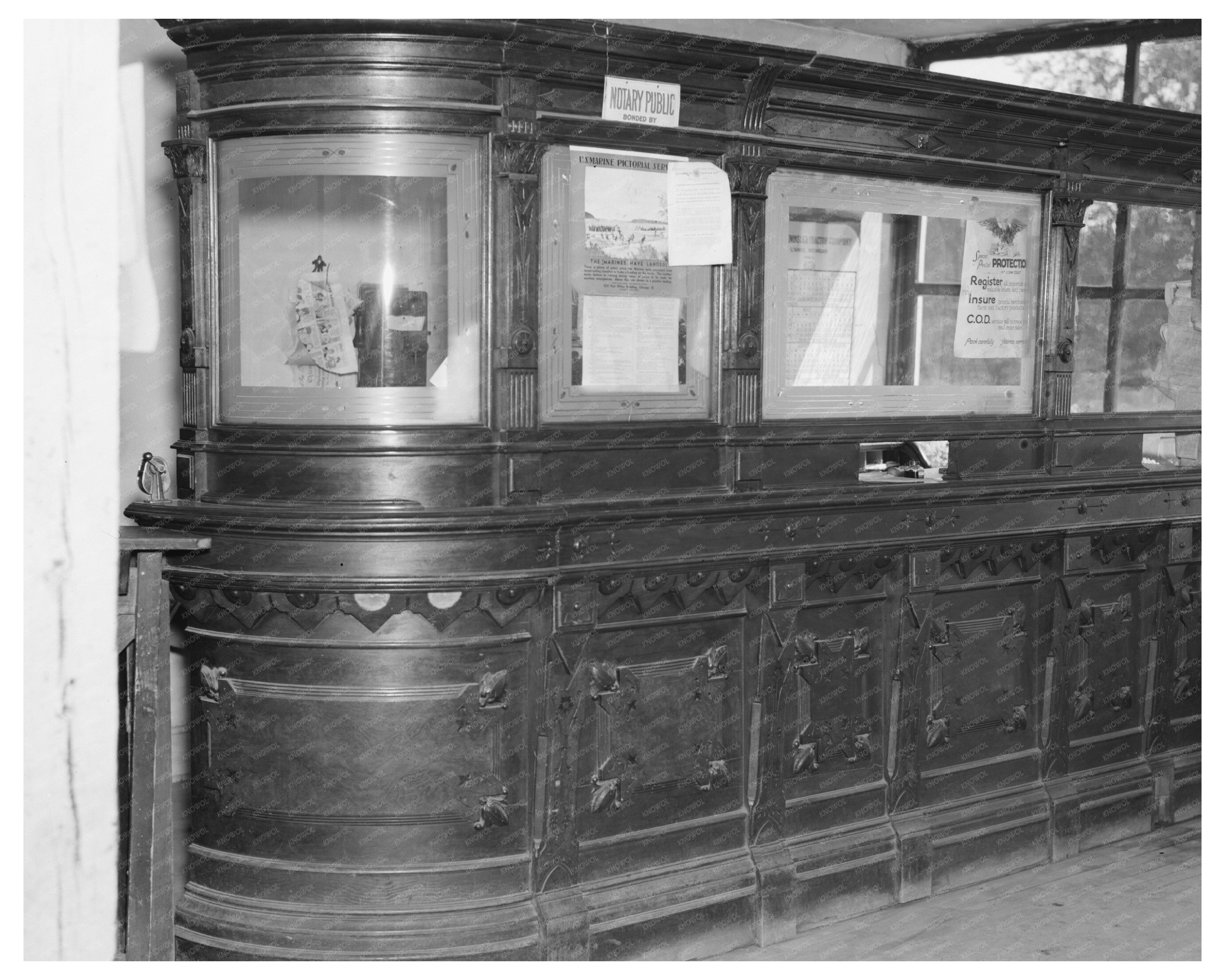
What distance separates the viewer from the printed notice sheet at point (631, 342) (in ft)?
15.8

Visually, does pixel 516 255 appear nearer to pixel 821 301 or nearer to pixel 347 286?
pixel 347 286

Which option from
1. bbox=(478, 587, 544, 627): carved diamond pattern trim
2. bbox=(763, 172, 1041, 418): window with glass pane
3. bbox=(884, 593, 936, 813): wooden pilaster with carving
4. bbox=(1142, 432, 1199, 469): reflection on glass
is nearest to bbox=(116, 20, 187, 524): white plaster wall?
bbox=(478, 587, 544, 627): carved diamond pattern trim

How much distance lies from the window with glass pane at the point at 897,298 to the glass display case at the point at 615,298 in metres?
0.39

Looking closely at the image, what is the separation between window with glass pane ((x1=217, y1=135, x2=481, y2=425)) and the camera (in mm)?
4477

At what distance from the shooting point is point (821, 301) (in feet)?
17.8

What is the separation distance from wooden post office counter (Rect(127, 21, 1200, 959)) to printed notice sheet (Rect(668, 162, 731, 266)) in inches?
1.8

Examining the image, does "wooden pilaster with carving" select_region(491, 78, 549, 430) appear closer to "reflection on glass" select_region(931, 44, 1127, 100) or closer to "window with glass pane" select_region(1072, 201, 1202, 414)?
"window with glass pane" select_region(1072, 201, 1202, 414)

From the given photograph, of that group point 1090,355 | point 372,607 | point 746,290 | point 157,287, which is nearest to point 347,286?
point 372,607

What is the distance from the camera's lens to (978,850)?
595 centimetres

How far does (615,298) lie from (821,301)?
956mm

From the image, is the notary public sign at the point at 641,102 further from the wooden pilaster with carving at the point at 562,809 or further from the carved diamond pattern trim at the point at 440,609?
the wooden pilaster with carving at the point at 562,809

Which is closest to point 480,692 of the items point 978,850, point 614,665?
point 614,665

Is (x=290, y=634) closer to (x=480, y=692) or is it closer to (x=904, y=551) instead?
(x=480, y=692)

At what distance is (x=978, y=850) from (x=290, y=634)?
3.03 meters
